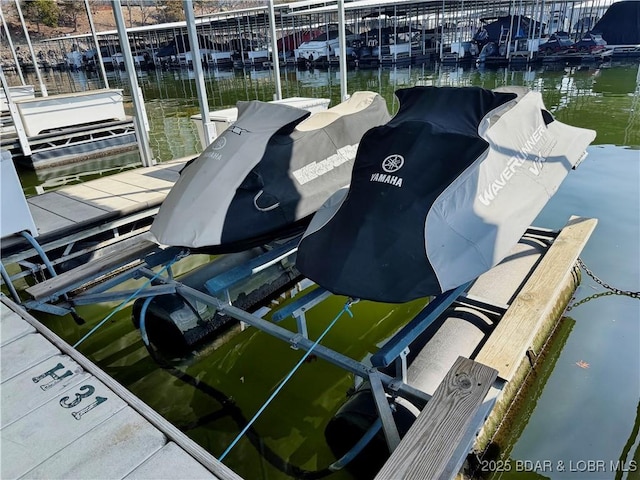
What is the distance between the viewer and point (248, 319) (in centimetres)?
278

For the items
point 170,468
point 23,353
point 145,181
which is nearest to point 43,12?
point 145,181

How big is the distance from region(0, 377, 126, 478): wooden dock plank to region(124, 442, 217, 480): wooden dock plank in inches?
14.5

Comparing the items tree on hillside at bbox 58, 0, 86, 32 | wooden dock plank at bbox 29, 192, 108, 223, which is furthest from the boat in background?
tree on hillside at bbox 58, 0, 86, 32

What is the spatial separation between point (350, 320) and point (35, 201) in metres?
3.66

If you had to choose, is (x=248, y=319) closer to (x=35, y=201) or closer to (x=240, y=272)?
(x=240, y=272)

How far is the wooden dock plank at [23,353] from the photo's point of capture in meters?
2.35

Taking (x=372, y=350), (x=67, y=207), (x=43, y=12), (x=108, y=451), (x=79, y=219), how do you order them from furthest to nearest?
(x=43, y=12) < (x=67, y=207) < (x=79, y=219) < (x=372, y=350) < (x=108, y=451)

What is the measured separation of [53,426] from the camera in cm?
199

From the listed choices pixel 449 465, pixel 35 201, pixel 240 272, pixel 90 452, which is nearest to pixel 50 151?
pixel 35 201

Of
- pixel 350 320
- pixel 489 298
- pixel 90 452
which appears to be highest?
pixel 90 452

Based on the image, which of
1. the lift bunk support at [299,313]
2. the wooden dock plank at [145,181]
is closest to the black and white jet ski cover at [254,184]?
the lift bunk support at [299,313]

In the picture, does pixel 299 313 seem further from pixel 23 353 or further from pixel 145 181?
pixel 145 181

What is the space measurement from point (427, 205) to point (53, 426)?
1.94 metres

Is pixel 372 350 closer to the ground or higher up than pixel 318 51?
closer to the ground
